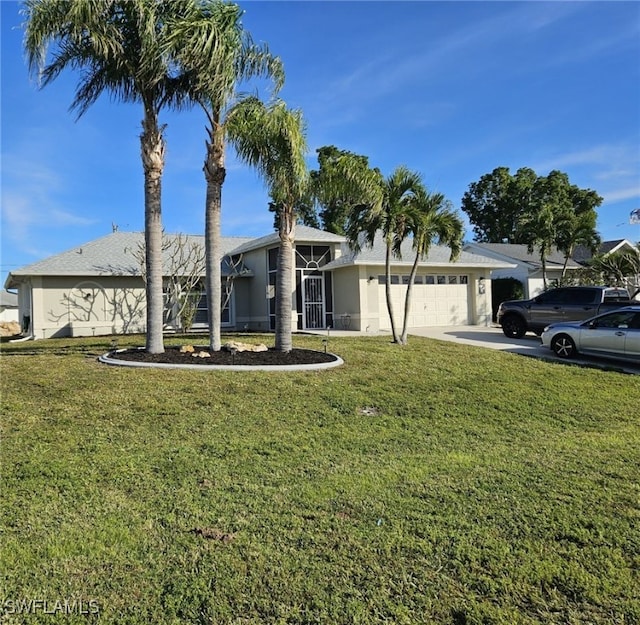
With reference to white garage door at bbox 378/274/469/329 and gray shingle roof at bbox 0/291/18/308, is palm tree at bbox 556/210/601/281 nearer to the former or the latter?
white garage door at bbox 378/274/469/329

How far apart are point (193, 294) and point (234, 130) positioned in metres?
11.5

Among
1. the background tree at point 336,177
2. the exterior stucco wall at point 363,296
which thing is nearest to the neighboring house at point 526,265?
the exterior stucco wall at point 363,296

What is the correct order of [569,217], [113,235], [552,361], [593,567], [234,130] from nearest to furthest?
[593,567] → [234,130] → [552,361] → [113,235] → [569,217]

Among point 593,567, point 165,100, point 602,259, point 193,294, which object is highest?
point 165,100

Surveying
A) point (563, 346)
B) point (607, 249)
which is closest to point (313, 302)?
point (563, 346)

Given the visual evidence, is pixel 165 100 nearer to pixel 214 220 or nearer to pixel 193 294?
pixel 214 220

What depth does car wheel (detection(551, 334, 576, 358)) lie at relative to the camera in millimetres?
13688

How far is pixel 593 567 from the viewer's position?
350 centimetres

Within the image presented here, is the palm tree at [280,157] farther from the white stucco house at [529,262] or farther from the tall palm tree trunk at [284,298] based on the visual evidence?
the white stucco house at [529,262]

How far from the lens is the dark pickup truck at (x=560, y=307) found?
55.5ft

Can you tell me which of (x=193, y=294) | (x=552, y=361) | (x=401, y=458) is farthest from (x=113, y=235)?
(x=401, y=458)

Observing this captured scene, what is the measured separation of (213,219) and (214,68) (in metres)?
3.07

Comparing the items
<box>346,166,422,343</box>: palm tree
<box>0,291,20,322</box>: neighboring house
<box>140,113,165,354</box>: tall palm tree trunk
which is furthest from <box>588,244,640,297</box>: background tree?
<box>0,291,20,322</box>: neighboring house

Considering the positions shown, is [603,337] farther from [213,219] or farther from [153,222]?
[153,222]
